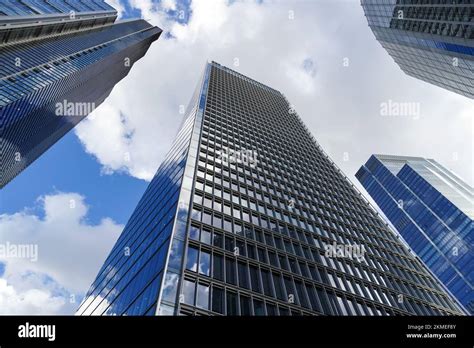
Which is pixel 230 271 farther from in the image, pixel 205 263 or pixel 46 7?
pixel 46 7

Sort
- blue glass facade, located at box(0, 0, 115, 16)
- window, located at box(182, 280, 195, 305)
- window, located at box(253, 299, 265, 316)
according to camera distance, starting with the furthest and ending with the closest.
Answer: blue glass facade, located at box(0, 0, 115, 16), window, located at box(253, 299, 265, 316), window, located at box(182, 280, 195, 305)

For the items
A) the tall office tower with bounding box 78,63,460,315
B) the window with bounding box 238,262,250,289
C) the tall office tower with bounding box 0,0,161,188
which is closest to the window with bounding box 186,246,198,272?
the tall office tower with bounding box 78,63,460,315

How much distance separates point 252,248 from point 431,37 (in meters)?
47.5

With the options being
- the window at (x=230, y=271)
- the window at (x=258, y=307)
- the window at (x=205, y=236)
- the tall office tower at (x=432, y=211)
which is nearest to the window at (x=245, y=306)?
the window at (x=258, y=307)

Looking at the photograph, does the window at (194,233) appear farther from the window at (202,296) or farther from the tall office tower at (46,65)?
the tall office tower at (46,65)

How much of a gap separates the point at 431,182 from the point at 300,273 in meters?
132

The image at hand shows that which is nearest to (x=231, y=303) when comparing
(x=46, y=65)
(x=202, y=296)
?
(x=202, y=296)

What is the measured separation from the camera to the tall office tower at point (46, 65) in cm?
8006

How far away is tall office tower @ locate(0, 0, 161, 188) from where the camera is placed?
263ft

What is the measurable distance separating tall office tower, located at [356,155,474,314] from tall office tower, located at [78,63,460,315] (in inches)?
2575

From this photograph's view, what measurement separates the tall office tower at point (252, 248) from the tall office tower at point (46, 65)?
48838 mm

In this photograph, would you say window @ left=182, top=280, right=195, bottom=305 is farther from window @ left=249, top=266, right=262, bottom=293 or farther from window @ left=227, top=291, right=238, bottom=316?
window @ left=249, top=266, right=262, bottom=293
